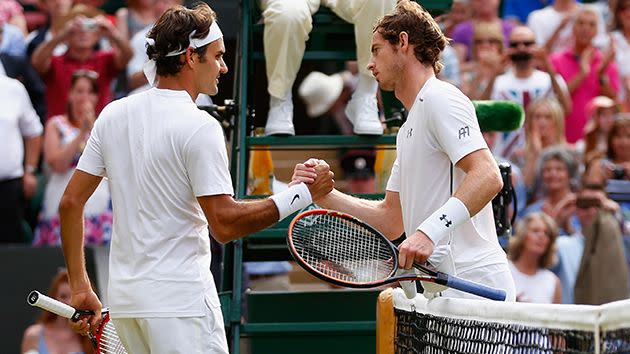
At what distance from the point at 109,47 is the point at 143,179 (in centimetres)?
690

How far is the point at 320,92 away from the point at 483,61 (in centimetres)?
143

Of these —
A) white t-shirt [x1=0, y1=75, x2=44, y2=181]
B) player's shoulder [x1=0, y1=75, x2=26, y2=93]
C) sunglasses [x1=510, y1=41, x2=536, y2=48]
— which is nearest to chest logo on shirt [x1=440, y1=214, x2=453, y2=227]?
white t-shirt [x1=0, y1=75, x2=44, y2=181]

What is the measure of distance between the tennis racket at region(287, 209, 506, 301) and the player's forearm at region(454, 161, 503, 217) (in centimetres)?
28

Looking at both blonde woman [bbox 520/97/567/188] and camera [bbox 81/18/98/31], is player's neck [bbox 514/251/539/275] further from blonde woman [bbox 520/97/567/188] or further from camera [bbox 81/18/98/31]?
camera [bbox 81/18/98/31]

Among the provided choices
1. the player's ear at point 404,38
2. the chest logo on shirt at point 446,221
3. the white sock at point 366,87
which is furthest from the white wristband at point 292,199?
the white sock at point 366,87

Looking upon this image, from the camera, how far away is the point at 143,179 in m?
5.25

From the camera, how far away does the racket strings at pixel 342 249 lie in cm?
536

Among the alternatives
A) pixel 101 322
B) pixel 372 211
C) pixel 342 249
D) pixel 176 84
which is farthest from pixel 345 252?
pixel 101 322

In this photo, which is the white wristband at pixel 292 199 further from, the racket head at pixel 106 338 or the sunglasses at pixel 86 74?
the sunglasses at pixel 86 74

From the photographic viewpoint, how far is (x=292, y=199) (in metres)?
5.42

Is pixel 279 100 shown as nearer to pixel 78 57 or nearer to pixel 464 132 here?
pixel 464 132

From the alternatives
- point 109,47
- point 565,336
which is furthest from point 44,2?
point 565,336

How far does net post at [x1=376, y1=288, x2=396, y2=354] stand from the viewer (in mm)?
5793

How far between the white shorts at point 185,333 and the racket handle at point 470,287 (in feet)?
2.73
